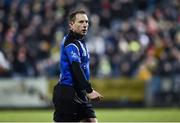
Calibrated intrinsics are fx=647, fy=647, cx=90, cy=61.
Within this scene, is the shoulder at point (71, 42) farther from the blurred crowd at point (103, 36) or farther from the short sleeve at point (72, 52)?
the blurred crowd at point (103, 36)

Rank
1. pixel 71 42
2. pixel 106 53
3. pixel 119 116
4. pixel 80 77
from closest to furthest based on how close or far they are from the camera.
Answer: pixel 80 77 < pixel 71 42 < pixel 119 116 < pixel 106 53

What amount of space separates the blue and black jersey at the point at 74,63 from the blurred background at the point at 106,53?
13.0 m

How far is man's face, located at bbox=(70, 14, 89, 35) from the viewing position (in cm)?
873

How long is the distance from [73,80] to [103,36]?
635 inches

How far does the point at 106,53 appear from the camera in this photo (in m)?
24.0

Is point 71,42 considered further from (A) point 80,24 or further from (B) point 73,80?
(B) point 73,80

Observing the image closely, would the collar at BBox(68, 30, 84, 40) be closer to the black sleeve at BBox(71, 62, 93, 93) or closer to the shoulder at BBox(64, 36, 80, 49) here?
the shoulder at BBox(64, 36, 80, 49)

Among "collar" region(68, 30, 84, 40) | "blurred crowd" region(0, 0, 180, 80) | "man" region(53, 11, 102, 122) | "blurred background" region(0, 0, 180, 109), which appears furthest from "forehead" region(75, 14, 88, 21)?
"blurred background" region(0, 0, 180, 109)

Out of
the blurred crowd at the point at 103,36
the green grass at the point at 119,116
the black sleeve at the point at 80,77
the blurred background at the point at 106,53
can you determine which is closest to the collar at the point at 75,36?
the black sleeve at the point at 80,77

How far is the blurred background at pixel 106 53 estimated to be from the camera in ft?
75.4

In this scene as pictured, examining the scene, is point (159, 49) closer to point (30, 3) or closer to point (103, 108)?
point (103, 108)

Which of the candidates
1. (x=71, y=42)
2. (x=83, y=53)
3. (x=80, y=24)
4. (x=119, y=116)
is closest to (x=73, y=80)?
(x=83, y=53)

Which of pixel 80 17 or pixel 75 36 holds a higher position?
pixel 80 17

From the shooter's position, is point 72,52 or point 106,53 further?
point 106,53
